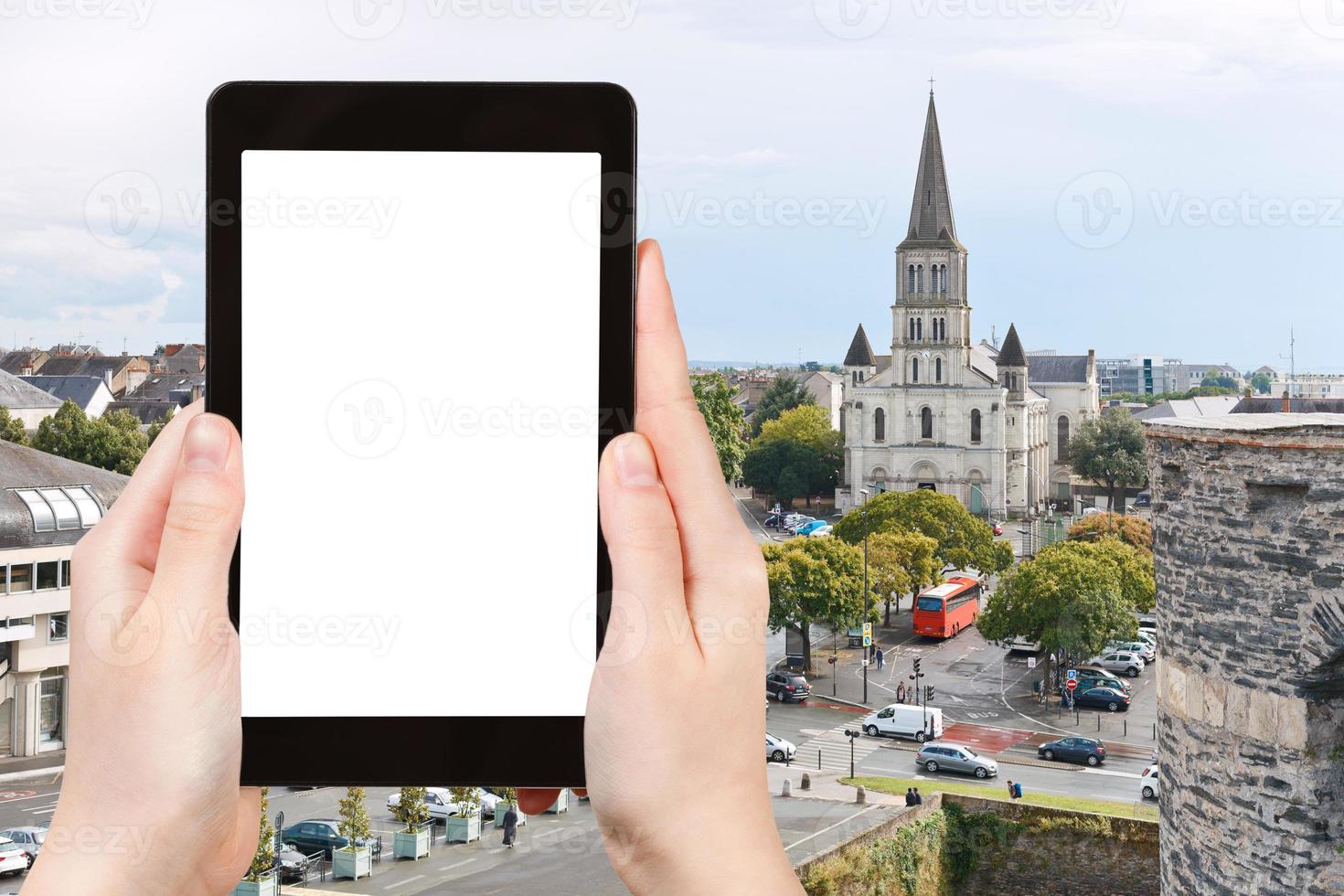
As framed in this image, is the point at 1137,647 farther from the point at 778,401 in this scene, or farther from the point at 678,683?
the point at 778,401

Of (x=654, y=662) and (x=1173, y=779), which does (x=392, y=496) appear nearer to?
(x=654, y=662)

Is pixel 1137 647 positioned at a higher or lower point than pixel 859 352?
lower

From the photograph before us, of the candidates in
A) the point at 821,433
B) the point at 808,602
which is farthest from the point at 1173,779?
the point at 821,433

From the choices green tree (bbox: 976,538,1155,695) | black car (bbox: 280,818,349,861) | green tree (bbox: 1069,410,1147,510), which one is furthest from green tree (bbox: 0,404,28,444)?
green tree (bbox: 1069,410,1147,510)

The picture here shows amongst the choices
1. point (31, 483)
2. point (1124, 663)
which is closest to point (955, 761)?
point (1124, 663)

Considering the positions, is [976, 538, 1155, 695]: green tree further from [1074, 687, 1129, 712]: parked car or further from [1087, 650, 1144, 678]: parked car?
[1087, 650, 1144, 678]: parked car
